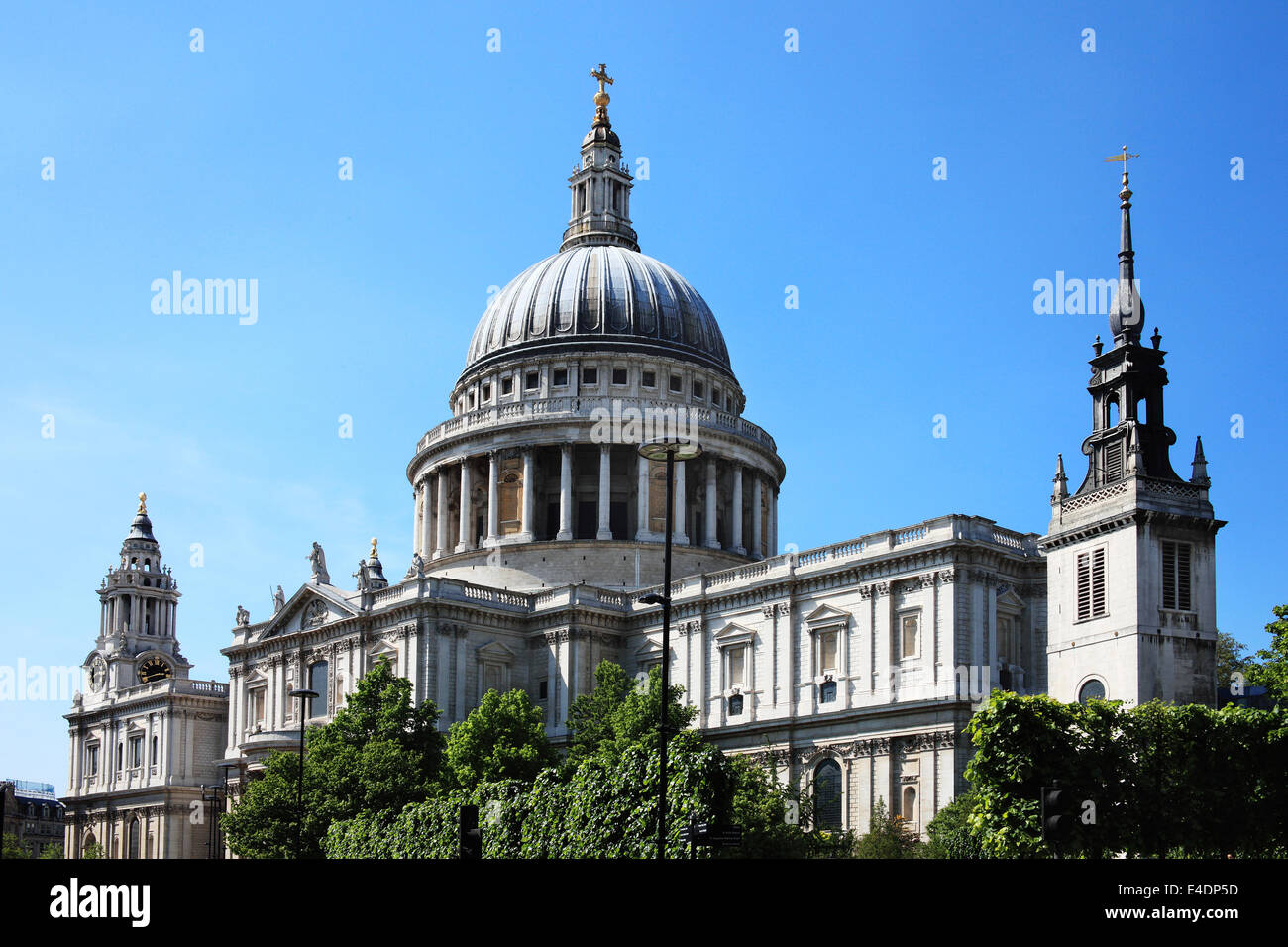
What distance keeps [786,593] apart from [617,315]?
33.7m

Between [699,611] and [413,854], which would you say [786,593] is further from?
[413,854]

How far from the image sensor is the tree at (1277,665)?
2231 inches

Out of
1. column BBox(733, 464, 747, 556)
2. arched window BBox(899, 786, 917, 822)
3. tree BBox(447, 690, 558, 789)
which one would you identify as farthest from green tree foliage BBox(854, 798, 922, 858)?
column BBox(733, 464, 747, 556)

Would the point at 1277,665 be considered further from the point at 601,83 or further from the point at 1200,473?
the point at 601,83

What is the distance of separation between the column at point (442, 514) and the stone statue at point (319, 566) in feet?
32.8

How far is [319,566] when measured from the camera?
330 ft

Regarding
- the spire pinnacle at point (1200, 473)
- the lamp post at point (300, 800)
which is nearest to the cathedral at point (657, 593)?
the spire pinnacle at point (1200, 473)

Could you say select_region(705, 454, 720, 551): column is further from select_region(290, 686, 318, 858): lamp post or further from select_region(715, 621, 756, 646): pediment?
select_region(290, 686, 318, 858): lamp post

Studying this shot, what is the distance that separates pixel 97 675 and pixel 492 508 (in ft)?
172

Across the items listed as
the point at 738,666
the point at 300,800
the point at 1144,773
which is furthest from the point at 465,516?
the point at 1144,773
